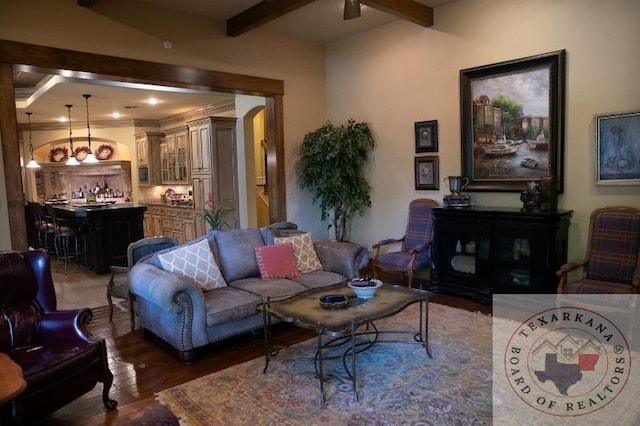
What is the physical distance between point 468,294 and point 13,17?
5101 millimetres

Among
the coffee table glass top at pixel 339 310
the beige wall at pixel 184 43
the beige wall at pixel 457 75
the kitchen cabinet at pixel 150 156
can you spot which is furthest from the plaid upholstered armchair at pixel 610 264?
the kitchen cabinet at pixel 150 156

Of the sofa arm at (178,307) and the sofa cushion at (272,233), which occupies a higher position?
the sofa cushion at (272,233)

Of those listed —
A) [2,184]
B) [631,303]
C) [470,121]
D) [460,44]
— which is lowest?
[631,303]

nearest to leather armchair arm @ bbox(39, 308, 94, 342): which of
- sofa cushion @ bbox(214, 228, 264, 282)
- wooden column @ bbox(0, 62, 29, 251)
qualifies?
sofa cushion @ bbox(214, 228, 264, 282)

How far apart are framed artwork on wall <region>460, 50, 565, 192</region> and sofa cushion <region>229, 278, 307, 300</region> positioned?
7.85 feet

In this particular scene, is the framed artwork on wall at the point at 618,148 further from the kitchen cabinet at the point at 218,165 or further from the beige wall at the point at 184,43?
the kitchen cabinet at the point at 218,165

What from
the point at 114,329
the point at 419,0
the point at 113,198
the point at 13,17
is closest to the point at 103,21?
the point at 13,17

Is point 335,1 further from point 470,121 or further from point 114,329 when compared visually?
point 114,329

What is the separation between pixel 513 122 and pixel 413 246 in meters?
1.76

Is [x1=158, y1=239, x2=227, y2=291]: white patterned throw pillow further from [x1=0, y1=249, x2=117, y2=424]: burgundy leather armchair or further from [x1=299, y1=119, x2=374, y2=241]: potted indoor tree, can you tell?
[x1=299, y1=119, x2=374, y2=241]: potted indoor tree

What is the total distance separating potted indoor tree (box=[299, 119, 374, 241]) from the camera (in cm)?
577

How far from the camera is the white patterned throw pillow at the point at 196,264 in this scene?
373 centimetres

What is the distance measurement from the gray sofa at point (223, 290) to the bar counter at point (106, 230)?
3160mm

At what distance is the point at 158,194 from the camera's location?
10406 millimetres
